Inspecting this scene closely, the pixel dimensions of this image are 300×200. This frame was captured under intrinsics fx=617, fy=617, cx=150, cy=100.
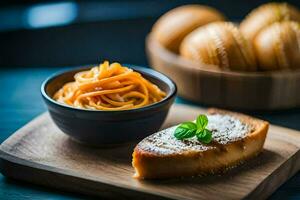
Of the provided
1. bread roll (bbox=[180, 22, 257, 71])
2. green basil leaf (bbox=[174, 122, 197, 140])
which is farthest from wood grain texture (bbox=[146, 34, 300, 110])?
green basil leaf (bbox=[174, 122, 197, 140])

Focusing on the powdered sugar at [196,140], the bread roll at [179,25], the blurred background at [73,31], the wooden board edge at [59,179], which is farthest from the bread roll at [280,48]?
the wooden board edge at [59,179]

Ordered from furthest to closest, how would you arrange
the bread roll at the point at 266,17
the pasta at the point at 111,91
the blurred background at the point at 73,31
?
the blurred background at the point at 73,31
the bread roll at the point at 266,17
the pasta at the point at 111,91

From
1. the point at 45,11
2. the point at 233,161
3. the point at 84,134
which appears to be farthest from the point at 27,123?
the point at 45,11

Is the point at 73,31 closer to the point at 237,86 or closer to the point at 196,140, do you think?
the point at 237,86

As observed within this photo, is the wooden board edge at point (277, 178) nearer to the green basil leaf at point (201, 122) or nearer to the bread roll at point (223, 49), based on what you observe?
the green basil leaf at point (201, 122)

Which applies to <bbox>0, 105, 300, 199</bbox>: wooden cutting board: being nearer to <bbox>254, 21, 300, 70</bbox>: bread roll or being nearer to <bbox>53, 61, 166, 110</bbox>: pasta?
<bbox>53, 61, 166, 110</bbox>: pasta

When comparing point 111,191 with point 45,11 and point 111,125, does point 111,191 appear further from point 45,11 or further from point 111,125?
point 45,11
